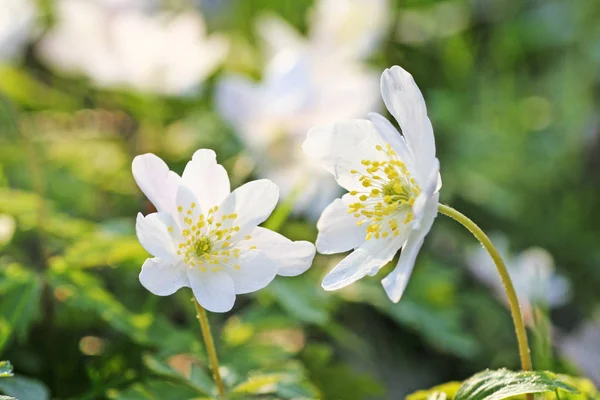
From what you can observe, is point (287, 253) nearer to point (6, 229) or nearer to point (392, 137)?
point (392, 137)

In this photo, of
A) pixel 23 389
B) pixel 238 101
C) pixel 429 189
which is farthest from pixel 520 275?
pixel 23 389

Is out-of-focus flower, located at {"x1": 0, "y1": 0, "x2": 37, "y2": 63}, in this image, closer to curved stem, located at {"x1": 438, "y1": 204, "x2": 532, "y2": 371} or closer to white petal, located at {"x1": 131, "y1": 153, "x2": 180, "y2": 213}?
white petal, located at {"x1": 131, "y1": 153, "x2": 180, "y2": 213}

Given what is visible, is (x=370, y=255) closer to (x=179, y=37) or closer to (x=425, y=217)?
(x=425, y=217)

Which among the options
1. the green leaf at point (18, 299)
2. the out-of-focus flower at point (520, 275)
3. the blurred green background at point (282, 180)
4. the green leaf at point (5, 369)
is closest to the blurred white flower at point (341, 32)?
the blurred green background at point (282, 180)

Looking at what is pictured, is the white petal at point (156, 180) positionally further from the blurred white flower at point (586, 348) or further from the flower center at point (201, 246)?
the blurred white flower at point (586, 348)

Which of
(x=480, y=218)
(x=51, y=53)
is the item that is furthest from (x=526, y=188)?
(x=51, y=53)

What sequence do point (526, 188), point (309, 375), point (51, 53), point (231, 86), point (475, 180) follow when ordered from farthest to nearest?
point (526, 188) < point (475, 180) < point (51, 53) < point (231, 86) < point (309, 375)
